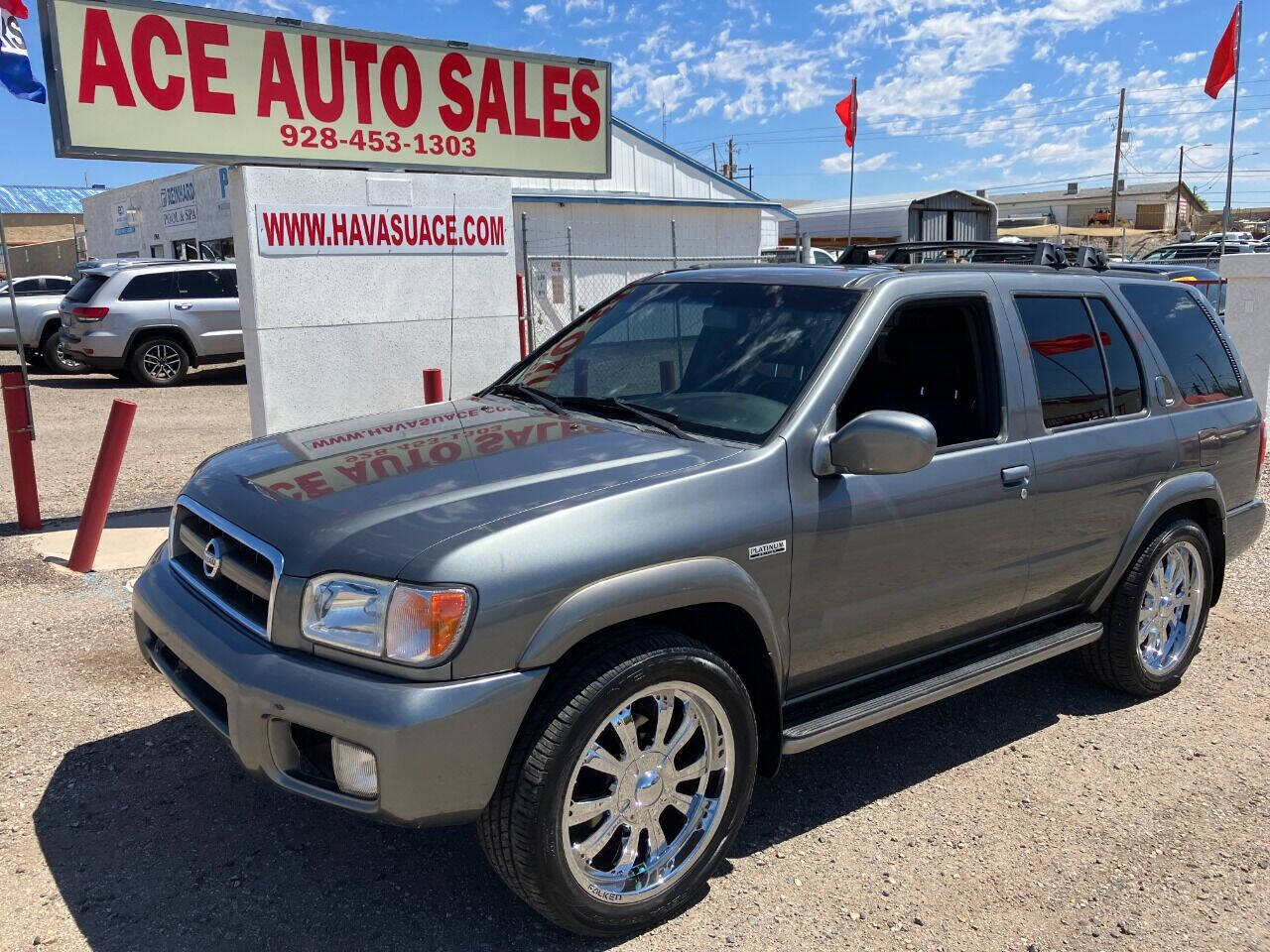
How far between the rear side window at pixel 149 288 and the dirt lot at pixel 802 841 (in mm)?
12498

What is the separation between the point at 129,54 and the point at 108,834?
523cm

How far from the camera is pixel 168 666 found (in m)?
3.28

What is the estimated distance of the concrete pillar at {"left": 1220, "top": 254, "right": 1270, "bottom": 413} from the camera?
10.6 metres

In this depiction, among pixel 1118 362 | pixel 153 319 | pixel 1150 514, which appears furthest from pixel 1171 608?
pixel 153 319

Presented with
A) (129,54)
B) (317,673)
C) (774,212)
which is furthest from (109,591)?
(774,212)

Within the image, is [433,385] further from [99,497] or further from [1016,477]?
[1016,477]

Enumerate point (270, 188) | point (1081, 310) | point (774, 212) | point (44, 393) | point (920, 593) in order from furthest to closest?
1. point (774, 212)
2. point (44, 393)
3. point (270, 188)
4. point (1081, 310)
5. point (920, 593)

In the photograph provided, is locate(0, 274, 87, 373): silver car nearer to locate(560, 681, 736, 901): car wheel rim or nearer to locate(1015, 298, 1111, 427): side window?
locate(1015, 298, 1111, 427): side window

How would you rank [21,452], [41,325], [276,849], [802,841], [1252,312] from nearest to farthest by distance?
[276,849], [802,841], [21,452], [1252,312], [41,325]

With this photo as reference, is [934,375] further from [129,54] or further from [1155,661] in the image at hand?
[129,54]

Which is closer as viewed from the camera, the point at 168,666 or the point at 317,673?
the point at 317,673

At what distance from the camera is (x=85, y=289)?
631 inches

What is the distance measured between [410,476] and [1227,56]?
1778cm

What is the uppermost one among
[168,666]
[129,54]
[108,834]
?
[129,54]
